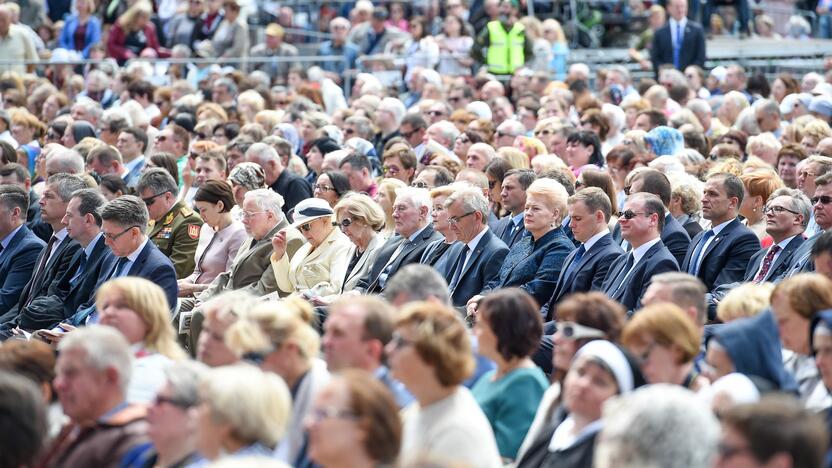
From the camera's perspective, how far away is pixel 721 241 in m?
8.93

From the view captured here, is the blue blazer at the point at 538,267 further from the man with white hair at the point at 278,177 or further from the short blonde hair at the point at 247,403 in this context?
the short blonde hair at the point at 247,403

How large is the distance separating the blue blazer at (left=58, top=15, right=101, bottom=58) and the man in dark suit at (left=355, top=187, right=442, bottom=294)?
41.5 feet

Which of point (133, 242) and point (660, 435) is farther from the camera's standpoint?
point (133, 242)

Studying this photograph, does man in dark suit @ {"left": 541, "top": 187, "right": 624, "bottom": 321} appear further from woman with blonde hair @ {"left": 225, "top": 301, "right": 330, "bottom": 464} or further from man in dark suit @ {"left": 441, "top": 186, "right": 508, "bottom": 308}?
woman with blonde hair @ {"left": 225, "top": 301, "right": 330, "bottom": 464}

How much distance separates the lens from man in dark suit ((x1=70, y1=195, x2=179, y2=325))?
28.5 ft

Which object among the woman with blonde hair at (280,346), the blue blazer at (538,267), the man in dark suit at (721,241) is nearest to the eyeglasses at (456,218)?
the blue blazer at (538,267)

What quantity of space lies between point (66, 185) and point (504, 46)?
410 inches

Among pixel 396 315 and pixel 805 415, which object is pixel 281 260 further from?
pixel 805 415

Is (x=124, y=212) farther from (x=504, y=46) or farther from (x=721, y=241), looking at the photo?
(x=504, y=46)

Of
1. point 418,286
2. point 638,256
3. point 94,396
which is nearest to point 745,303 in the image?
point 418,286

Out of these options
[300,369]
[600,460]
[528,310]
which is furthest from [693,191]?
[600,460]

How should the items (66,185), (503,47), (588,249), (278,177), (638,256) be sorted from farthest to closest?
(503,47) < (278,177) < (66,185) < (588,249) < (638,256)

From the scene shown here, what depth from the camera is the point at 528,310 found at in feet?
19.4

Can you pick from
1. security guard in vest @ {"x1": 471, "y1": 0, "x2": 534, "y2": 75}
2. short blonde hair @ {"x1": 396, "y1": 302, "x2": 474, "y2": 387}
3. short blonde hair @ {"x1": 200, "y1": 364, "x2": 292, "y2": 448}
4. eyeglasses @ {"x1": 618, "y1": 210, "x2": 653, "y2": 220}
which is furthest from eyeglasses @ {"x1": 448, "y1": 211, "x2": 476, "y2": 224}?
security guard in vest @ {"x1": 471, "y1": 0, "x2": 534, "y2": 75}
